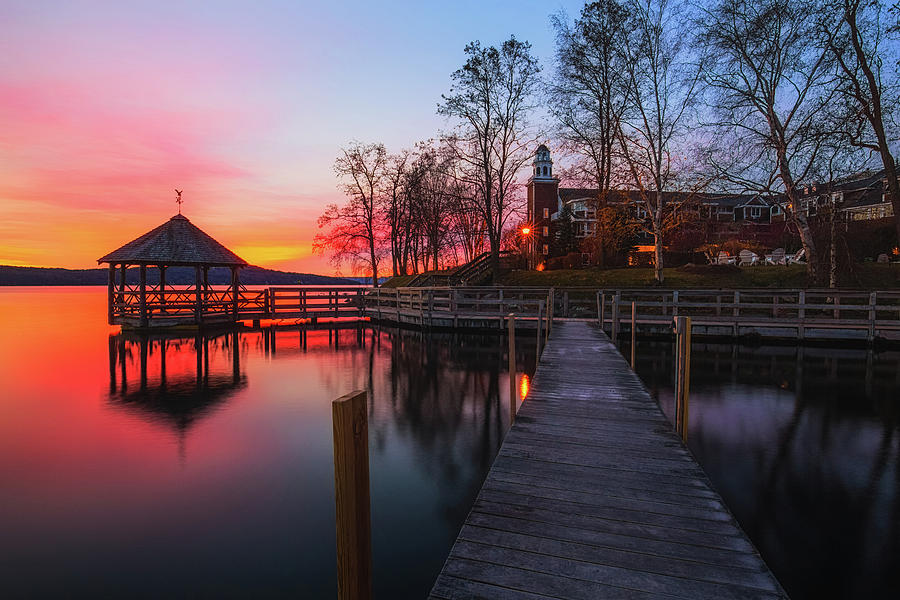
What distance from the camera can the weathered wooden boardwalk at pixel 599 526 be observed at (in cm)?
262

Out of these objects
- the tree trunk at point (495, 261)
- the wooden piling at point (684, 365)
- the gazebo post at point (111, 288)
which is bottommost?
the wooden piling at point (684, 365)

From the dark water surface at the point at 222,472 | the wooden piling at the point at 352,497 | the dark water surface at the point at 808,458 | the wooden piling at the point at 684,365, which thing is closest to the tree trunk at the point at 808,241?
the dark water surface at the point at 808,458

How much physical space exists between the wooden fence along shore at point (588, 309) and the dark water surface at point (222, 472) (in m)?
4.62

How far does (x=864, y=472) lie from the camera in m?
6.65

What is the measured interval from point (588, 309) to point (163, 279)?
23.0 m

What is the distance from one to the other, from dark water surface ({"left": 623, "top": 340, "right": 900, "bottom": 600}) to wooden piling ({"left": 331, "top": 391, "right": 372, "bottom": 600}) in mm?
4326

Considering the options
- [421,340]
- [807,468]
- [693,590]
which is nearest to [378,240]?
[421,340]

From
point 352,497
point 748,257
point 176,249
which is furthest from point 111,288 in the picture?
point 748,257

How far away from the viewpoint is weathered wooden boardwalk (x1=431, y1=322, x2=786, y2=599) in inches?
103

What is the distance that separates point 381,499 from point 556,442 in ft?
8.94

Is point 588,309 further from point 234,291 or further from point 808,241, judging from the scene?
point 234,291

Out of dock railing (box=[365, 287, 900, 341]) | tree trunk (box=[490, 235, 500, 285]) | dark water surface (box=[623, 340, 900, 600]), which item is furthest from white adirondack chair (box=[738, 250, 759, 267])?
dark water surface (box=[623, 340, 900, 600])

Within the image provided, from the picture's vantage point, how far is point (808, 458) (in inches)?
286

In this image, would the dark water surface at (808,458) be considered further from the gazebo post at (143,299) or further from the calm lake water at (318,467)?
the gazebo post at (143,299)
